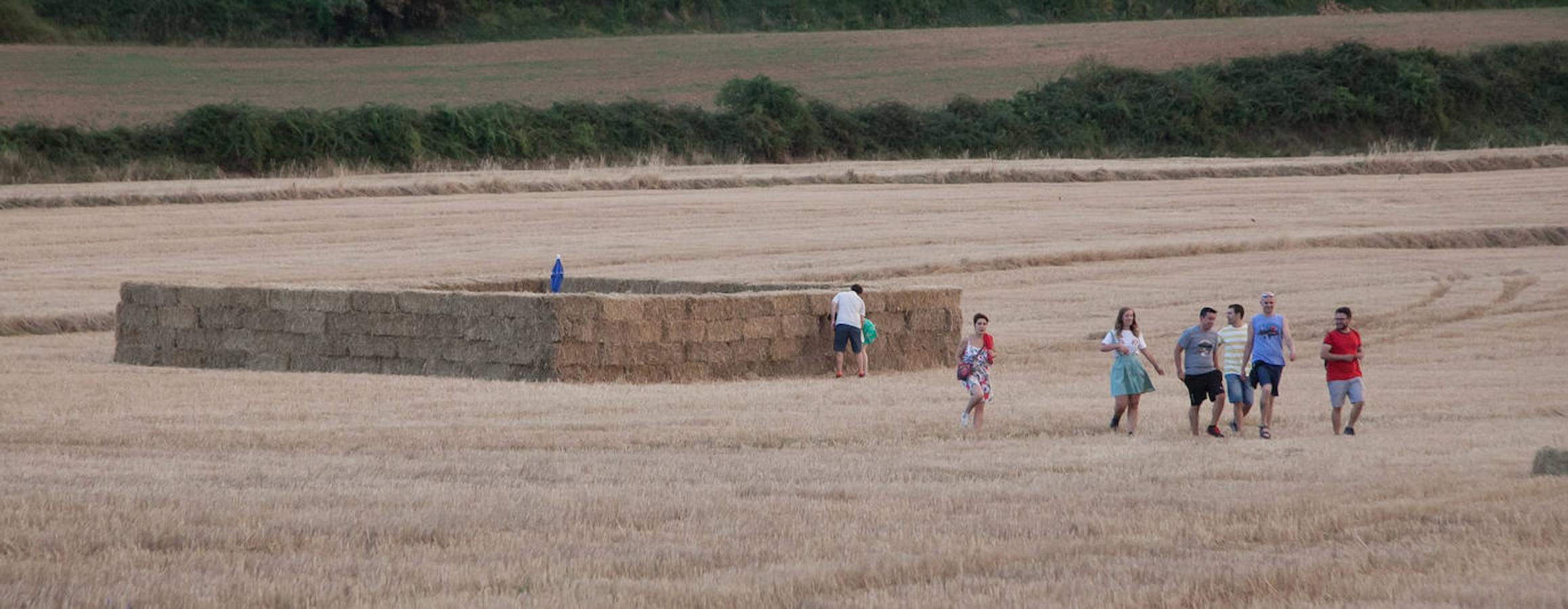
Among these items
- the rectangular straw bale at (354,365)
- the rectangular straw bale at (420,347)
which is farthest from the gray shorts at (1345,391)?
the rectangular straw bale at (354,365)

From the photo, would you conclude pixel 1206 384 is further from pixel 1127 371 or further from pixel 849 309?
pixel 849 309

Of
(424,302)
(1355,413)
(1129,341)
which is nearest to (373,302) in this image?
(424,302)

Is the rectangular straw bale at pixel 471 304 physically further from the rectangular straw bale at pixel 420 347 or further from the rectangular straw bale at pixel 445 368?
the rectangular straw bale at pixel 445 368

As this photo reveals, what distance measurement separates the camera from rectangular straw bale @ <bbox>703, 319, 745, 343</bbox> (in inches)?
856

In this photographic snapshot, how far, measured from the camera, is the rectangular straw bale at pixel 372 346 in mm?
21781

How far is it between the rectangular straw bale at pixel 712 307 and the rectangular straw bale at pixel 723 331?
0.18 feet

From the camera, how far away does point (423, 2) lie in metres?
75.2

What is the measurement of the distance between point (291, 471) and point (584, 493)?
2.20 meters

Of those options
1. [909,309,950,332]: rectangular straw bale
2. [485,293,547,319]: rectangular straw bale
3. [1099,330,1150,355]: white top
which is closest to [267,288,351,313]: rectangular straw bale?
[485,293,547,319]: rectangular straw bale

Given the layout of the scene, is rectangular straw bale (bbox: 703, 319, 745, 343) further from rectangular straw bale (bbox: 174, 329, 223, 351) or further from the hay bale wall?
rectangular straw bale (bbox: 174, 329, 223, 351)

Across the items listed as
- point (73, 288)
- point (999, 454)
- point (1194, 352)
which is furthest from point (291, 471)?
point (73, 288)

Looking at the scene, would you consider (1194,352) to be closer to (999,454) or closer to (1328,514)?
(999,454)

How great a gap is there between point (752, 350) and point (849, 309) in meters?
1.21

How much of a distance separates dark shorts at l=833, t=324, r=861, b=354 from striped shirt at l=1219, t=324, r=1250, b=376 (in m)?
6.07
